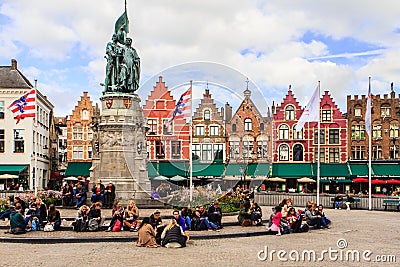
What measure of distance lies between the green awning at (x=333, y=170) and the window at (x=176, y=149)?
97.0ft

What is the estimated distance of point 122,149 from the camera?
2831 centimetres

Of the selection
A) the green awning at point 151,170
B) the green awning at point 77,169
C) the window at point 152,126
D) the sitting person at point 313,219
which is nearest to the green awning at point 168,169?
the green awning at point 151,170

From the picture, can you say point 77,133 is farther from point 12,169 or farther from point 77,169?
point 12,169

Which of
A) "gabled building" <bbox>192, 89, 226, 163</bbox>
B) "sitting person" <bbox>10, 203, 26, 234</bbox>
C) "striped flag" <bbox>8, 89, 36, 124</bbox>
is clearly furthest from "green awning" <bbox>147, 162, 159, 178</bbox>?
"sitting person" <bbox>10, 203, 26, 234</bbox>

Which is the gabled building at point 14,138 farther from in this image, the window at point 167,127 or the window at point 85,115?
the window at point 167,127

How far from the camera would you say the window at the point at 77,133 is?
65.7 meters

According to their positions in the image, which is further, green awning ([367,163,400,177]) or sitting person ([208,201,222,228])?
green awning ([367,163,400,177])

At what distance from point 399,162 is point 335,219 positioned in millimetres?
34154

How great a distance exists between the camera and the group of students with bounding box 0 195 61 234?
1892 centimetres

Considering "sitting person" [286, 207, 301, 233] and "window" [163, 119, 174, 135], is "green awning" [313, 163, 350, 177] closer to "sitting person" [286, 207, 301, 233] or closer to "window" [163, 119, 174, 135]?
"window" [163, 119, 174, 135]

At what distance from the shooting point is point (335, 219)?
27531 mm

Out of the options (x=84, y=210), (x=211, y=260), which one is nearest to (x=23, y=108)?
(x=84, y=210)

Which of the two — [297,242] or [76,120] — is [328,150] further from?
[297,242]

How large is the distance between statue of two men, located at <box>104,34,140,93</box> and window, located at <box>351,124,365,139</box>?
3790cm
